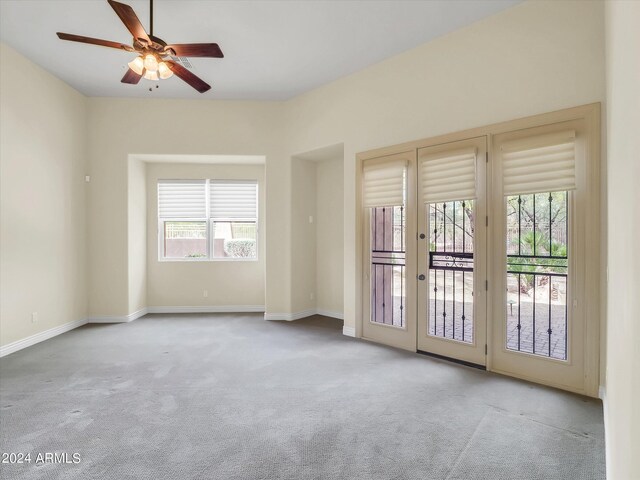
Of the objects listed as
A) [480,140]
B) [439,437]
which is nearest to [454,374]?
[439,437]

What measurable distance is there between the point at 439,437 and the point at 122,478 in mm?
2017

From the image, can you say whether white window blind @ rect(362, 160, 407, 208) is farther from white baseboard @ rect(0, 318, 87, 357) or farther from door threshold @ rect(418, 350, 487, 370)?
white baseboard @ rect(0, 318, 87, 357)

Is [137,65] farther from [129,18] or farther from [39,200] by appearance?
[39,200]

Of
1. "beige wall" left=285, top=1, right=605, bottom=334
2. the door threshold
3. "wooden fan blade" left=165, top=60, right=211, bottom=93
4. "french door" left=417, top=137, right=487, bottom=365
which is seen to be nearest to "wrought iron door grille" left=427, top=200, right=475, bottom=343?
"french door" left=417, top=137, right=487, bottom=365

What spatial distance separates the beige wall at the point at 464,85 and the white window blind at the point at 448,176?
30 centimetres

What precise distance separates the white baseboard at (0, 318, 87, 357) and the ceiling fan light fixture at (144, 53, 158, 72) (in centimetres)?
371

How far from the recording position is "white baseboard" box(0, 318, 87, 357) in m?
4.06

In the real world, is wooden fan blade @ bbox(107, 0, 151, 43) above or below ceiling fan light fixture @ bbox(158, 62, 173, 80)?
above

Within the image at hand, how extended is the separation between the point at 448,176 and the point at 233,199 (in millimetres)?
3944

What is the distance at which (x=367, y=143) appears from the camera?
14.9 feet

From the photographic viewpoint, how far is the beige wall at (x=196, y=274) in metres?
6.19

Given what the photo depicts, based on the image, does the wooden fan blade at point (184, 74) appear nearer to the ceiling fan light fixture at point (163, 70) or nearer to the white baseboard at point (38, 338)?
the ceiling fan light fixture at point (163, 70)

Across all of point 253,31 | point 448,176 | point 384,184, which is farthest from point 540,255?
point 253,31

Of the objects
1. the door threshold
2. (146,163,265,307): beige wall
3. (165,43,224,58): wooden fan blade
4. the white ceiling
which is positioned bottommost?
the door threshold
